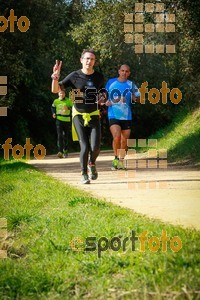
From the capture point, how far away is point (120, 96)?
34.1 ft

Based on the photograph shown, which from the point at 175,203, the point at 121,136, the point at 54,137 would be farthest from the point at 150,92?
the point at 175,203

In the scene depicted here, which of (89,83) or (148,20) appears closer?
(89,83)

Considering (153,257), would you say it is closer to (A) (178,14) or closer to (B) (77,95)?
(B) (77,95)

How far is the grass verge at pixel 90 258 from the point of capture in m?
3.60

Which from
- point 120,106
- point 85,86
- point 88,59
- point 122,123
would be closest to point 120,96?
point 120,106

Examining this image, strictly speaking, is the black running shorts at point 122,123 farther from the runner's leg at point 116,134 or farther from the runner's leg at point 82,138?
the runner's leg at point 82,138

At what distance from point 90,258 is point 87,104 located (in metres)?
4.59

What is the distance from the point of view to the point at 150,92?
32.8 m

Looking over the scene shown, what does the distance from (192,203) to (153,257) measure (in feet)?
7.41

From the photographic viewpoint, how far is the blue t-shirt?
1033 cm

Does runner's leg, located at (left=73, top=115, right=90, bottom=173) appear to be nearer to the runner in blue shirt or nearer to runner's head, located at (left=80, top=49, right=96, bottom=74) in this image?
runner's head, located at (left=80, top=49, right=96, bottom=74)

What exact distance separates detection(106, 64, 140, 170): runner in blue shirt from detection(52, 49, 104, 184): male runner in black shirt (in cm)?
153

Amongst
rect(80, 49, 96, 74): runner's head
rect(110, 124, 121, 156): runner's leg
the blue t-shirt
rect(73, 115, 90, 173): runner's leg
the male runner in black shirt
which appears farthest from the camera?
rect(110, 124, 121, 156): runner's leg

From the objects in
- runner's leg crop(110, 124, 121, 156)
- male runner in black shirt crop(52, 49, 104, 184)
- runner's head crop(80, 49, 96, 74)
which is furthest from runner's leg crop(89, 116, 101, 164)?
runner's leg crop(110, 124, 121, 156)
